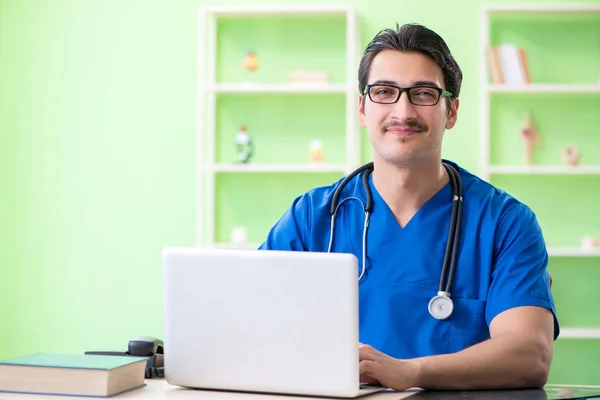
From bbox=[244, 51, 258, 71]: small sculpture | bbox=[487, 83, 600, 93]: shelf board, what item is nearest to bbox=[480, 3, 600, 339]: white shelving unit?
bbox=[487, 83, 600, 93]: shelf board

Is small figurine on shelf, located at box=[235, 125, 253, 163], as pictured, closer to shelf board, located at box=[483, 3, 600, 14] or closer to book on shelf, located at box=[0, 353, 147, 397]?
shelf board, located at box=[483, 3, 600, 14]

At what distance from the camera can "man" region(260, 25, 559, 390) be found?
187 centimetres

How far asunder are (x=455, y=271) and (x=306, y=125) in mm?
2185

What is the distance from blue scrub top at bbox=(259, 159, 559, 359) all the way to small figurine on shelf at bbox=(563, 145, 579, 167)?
6.15 feet

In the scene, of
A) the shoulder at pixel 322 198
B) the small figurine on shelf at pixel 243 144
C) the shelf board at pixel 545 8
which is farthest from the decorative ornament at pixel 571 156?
→ the shoulder at pixel 322 198

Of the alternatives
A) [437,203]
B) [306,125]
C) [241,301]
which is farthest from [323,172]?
[241,301]

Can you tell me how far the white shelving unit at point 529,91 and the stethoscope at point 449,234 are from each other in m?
1.66

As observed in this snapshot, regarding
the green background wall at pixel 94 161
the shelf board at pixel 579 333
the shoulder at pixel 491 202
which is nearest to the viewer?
the shoulder at pixel 491 202

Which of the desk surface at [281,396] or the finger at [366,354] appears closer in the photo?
the desk surface at [281,396]

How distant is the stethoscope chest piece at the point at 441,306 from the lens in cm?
188

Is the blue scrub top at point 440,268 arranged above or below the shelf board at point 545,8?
below

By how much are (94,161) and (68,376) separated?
2.79 meters

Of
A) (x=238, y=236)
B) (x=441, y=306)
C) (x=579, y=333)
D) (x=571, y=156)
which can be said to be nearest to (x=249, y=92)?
(x=238, y=236)

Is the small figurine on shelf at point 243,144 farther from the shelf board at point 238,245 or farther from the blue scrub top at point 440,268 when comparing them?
the blue scrub top at point 440,268
